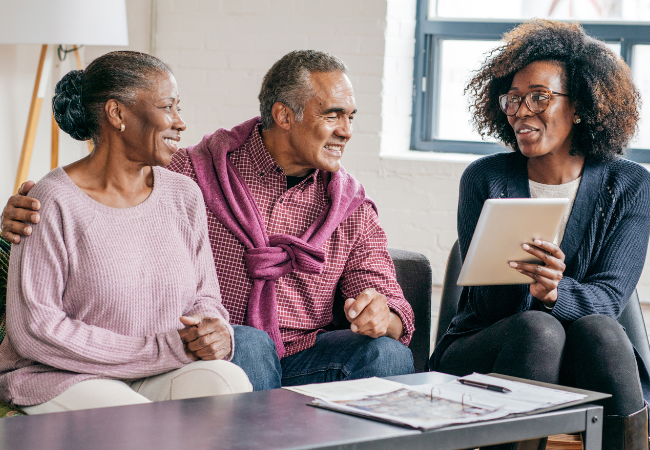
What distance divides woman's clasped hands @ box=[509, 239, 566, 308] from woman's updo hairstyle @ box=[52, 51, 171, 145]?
3.00 feet

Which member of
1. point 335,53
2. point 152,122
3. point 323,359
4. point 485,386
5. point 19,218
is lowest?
point 323,359

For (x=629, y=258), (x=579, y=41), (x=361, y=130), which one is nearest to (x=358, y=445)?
(x=629, y=258)

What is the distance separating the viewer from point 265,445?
1089 mm

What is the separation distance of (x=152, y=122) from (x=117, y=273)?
1.12 feet

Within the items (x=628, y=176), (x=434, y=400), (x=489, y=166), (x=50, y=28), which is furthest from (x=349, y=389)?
(x=50, y=28)

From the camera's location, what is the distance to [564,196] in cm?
212

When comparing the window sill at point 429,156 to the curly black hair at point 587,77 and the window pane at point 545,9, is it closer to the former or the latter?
the window pane at point 545,9

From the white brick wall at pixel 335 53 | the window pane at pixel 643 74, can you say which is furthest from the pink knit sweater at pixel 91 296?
the window pane at pixel 643 74

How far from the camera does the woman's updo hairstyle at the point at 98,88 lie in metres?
1.72

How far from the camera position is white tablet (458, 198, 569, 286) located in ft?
5.55

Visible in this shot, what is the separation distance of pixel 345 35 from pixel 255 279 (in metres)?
1.45

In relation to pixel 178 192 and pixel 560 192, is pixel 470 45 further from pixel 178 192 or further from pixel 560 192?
pixel 178 192

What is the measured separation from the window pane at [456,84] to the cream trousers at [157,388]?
2.08 m

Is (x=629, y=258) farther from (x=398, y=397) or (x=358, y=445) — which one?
(x=358, y=445)
